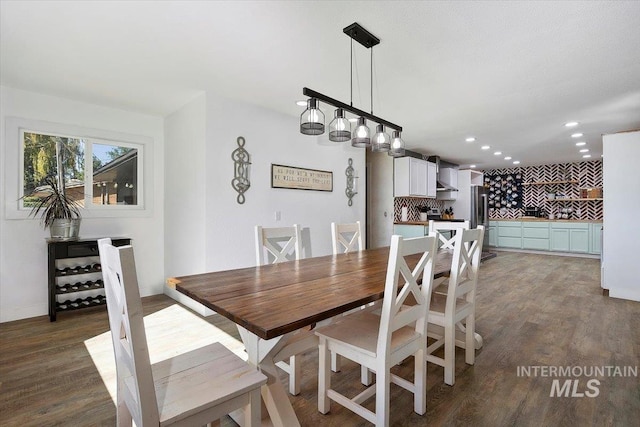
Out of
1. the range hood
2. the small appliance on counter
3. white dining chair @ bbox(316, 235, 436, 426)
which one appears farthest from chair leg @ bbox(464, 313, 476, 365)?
the small appliance on counter

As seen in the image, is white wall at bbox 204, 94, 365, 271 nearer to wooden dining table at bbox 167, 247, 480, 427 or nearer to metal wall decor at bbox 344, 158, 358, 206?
metal wall decor at bbox 344, 158, 358, 206

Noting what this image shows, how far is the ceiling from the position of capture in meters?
1.90

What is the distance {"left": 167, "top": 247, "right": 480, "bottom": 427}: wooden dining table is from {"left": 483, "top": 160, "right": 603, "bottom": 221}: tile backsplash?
7931 millimetres

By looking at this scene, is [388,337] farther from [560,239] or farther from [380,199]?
[560,239]

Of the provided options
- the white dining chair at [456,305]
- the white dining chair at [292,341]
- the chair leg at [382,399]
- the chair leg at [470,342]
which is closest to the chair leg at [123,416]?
the white dining chair at [292,341]

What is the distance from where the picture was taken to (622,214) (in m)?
3.84

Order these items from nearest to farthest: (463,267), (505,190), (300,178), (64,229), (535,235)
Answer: (463,267)
(64,229)
(300,178)
(535,235)
(505,190)

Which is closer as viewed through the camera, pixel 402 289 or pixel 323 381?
pixel 402 289

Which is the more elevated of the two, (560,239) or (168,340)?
(560,239)

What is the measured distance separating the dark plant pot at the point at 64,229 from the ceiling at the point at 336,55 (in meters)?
1.37

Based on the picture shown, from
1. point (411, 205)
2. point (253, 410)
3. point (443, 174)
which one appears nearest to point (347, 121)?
point (253, 410)

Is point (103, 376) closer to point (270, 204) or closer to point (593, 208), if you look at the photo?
point (270, 204)

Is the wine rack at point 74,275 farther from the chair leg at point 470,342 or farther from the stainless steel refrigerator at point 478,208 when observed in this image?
the stainless steel refrigerator at point 478,208

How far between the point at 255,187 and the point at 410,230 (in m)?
3.47
